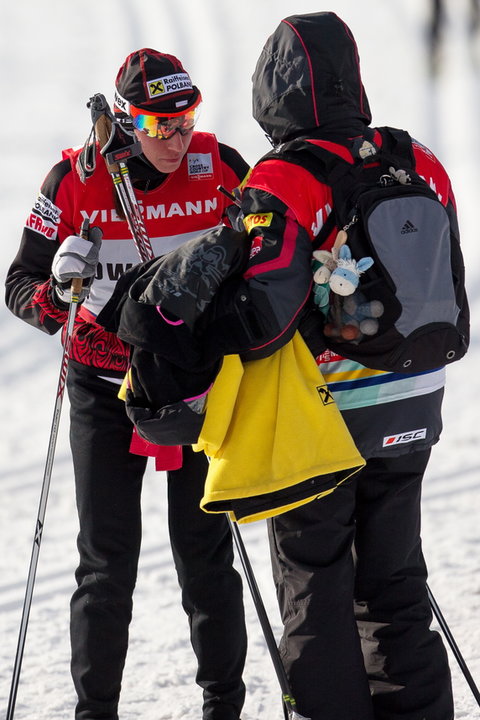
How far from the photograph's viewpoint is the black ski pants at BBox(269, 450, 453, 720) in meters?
2.70

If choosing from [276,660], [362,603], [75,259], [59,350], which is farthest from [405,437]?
[59,350]

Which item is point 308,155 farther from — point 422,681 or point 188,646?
point 188,646

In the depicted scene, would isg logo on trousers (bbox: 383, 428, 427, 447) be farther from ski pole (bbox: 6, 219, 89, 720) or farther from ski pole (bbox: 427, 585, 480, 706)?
ski pole (bbox: 6, 219, 89, 720)

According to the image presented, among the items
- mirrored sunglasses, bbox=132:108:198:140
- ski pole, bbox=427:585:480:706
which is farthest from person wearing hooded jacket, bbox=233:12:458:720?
mirrored sunglasses, bbox=132:108:198:140

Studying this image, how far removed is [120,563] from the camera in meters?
3.20

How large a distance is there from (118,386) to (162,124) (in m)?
0.81

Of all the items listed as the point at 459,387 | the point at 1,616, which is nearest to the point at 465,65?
the point at 459,387

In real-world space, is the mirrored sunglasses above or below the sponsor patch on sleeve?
above

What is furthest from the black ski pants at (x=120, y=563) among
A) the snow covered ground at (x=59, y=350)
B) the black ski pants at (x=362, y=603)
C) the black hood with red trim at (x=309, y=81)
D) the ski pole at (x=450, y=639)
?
the black hood with red trim at (x=309, y=81)

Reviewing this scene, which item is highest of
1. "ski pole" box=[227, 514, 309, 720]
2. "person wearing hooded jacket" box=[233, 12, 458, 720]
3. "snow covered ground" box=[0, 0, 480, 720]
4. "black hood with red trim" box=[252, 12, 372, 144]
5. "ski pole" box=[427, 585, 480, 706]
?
"black hood with red trim" box=[252, 12, 372, 144]

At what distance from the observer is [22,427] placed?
7.02m

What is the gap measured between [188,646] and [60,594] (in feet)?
2.69

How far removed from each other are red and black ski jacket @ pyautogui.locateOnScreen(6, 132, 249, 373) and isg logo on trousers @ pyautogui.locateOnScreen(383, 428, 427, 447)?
0.89 metres

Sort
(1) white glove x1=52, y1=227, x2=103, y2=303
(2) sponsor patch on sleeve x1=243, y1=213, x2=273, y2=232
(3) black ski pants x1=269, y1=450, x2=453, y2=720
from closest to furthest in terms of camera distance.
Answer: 1. (2) sponsor patch on sleeve x1=243, y1=213, x2=273, y2=232
2. (3) black ski pants x1=269, y1=450, x2=453, y2=720
3. (1) white glove x1=52, y1=227, x2=103, y2=303
